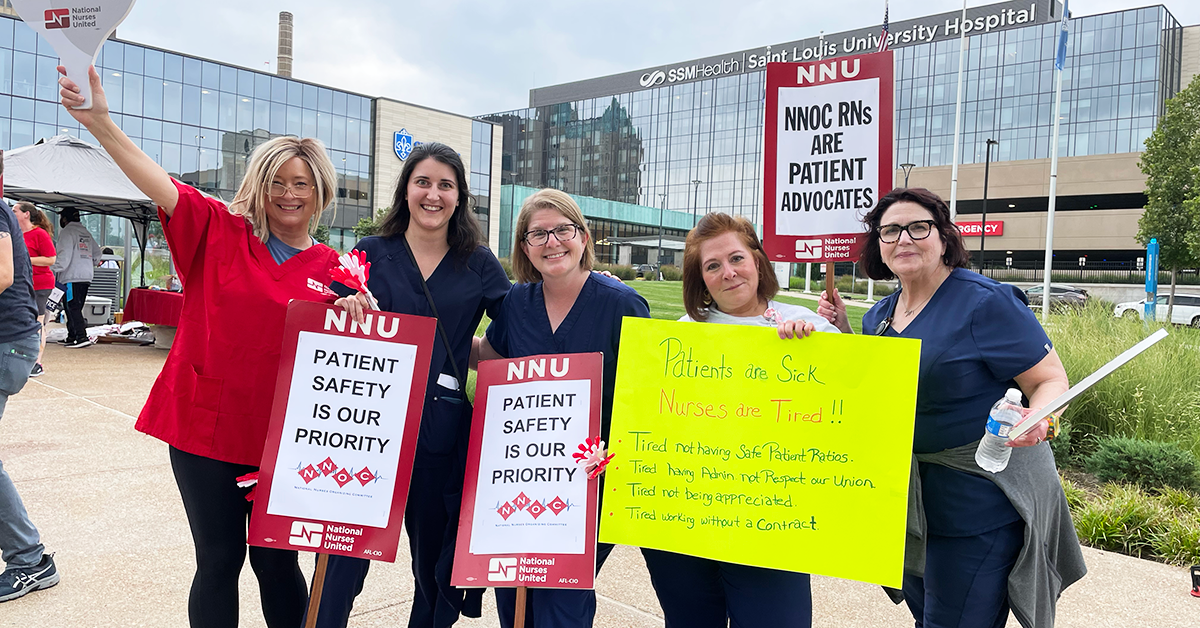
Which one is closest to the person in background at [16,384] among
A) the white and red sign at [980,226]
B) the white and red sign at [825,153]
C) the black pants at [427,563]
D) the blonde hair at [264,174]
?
the blonde hair at [264,174]

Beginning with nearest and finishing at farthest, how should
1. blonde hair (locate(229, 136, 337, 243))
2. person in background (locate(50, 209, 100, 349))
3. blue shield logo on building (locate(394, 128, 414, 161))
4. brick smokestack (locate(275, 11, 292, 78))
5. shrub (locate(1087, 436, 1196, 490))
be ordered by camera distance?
blonde hair (locate(229, 136, 337, 243)), shrub (locate(1087, 436, 1196, 490)), person in background (locate(50, 209, 100, 349)), blue shield logo on building (locate(394, 128, 414, 161)), brick smokestack (locate(275, 11, 292, 78))

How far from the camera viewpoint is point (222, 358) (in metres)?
2.46

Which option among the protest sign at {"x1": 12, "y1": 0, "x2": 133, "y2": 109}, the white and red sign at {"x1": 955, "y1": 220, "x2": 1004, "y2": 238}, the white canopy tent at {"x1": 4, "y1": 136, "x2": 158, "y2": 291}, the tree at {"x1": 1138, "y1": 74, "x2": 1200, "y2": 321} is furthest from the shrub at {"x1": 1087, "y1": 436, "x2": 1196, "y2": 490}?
the white and red sign at {"x1": 955, "y1": 220, "x2": 1004, "y2": 238}

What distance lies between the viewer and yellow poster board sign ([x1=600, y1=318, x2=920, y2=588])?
Result: 2.19 m

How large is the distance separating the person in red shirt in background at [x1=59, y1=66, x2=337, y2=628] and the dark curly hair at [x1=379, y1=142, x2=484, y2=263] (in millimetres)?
393

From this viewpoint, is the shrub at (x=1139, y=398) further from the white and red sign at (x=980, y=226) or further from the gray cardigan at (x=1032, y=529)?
the white and red sign at (x=980, y=226)

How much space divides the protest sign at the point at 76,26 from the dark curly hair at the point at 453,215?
0.99m

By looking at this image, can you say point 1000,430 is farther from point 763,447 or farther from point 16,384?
point 16,384

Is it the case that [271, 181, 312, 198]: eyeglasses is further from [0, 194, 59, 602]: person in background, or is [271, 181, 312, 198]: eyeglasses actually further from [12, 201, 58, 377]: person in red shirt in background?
[12, 201, 58, 377]: person in red shirt in background

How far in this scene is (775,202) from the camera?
10.3 feet

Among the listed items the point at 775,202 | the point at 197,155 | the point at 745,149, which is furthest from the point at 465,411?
the point at 745,149

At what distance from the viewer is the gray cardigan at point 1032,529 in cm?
215

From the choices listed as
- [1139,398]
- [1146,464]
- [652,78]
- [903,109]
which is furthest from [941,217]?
[652,78]

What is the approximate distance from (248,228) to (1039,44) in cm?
6580
